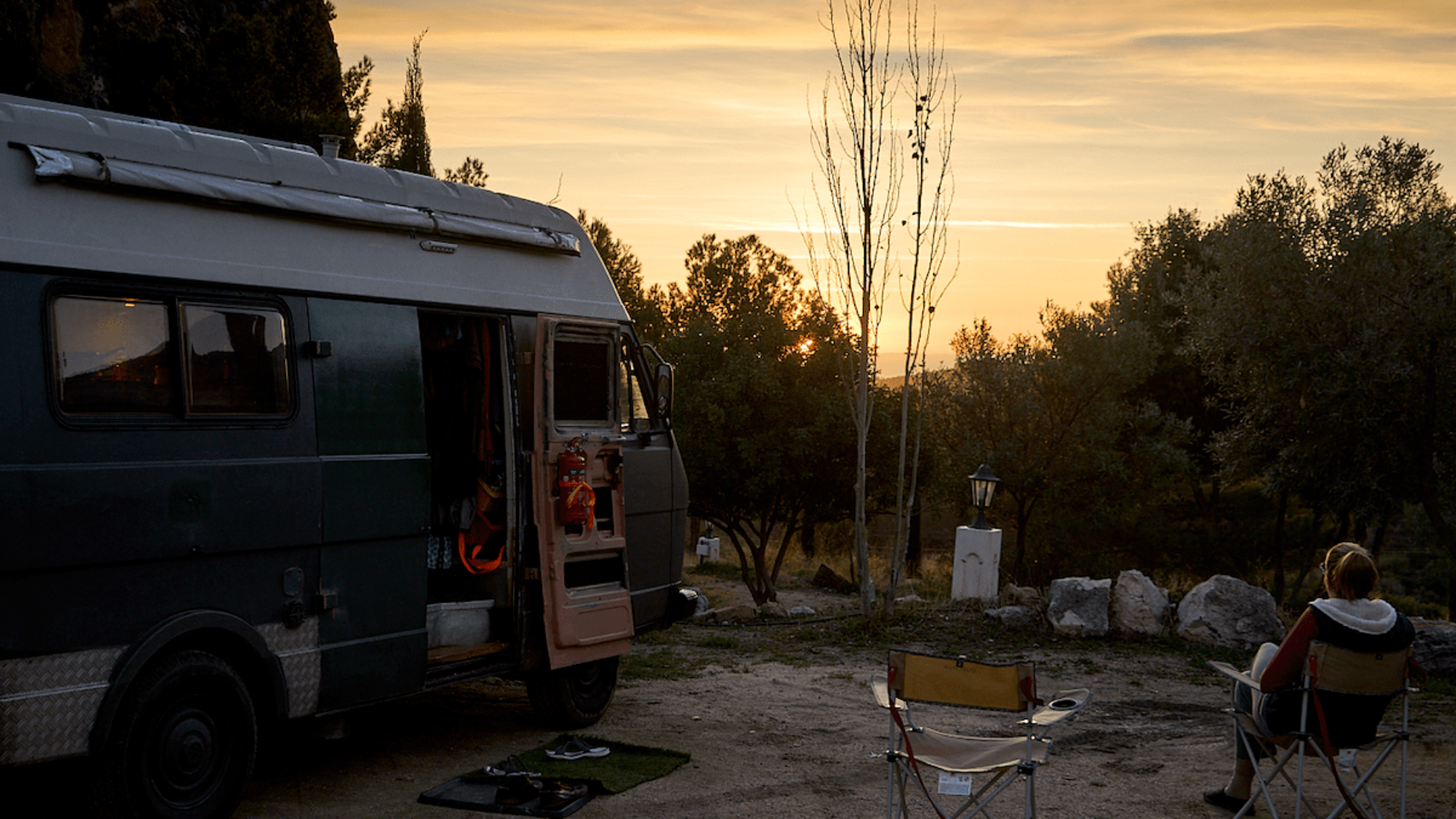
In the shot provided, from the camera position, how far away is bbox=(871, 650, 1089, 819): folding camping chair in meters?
4.83

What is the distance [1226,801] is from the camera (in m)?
5.85

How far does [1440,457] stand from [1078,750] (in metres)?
9.74

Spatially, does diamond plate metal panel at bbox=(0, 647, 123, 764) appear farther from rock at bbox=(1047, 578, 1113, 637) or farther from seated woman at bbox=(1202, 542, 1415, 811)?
rock at bbox=(1047, 578, 1113, 637)

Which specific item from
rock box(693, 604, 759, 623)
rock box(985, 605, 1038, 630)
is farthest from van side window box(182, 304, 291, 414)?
rock box(985, 605, 1038, 630)

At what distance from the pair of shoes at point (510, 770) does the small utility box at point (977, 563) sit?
29.4ft

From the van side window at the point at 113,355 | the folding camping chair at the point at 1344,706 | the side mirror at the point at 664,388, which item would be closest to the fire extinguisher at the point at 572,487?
the side mirror at the point at 664,388

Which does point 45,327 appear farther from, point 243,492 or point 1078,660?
point 1078,660

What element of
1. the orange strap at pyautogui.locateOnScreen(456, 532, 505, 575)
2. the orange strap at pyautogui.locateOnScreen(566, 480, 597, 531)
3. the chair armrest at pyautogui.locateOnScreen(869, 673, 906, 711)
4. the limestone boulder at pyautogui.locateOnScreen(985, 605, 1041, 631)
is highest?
the orange strap at pyautogui.locateOnScreen(566, 480, 597, 531)

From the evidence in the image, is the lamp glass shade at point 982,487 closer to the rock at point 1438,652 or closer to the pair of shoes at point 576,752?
the rock at point 1438,652

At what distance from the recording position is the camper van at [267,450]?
14.7 feet

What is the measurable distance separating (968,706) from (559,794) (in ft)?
6.68

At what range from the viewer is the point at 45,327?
4492 mm

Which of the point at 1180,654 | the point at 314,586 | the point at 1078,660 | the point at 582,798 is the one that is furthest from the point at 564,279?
the point at 1180,654

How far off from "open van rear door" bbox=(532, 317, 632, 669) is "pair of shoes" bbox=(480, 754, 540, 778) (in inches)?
27.6
